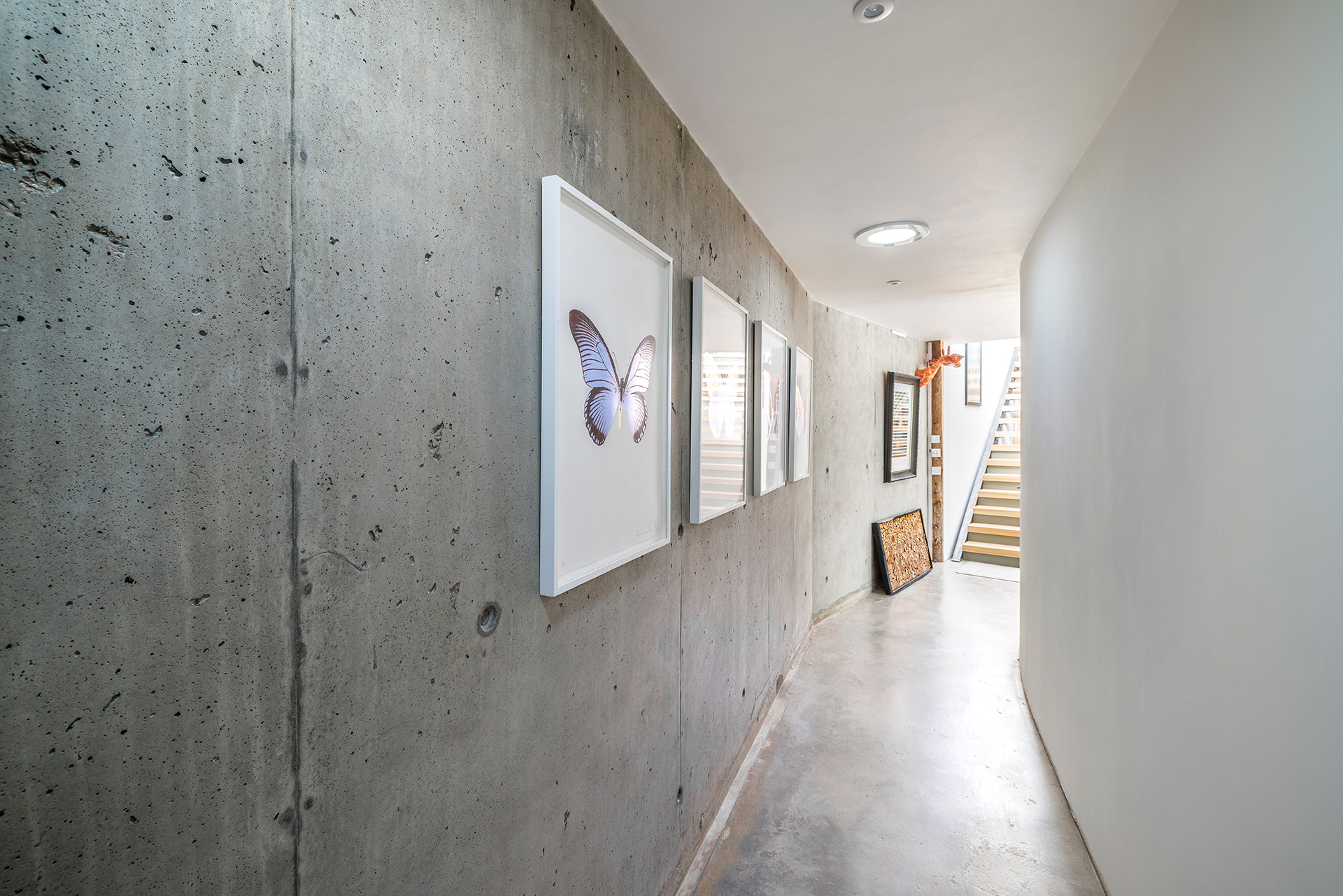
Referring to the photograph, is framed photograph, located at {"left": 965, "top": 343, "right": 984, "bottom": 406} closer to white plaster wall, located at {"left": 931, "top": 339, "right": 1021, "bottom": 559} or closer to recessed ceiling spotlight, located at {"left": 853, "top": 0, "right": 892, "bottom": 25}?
white plaster wall, located at {"left": 931, "top": 339, "right": 1021, "bottom": 559}

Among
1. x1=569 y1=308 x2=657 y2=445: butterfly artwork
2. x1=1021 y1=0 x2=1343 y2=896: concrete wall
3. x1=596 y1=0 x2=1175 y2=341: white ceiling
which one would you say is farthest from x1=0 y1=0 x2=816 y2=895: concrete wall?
x1=1021 y1=0 x2=1343 y2=896: concrete wall

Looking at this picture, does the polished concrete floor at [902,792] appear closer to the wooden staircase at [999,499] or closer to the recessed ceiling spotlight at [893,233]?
the recessed ceiling spotlight at [893,233]

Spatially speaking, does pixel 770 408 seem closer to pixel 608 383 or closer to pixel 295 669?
pixel 608 383

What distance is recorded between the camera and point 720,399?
6.68ft

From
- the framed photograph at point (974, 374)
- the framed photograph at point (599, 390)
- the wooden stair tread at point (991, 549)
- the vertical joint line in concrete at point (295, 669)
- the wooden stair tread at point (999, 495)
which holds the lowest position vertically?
the wooden stair tread at point (991, 549)

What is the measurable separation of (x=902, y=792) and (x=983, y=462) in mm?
6049

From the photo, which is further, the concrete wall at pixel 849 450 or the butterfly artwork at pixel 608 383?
the concrete wall at pixel 849 450

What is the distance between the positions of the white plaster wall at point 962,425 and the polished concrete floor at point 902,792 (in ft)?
10.3

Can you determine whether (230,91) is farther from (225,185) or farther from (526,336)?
(526,336)

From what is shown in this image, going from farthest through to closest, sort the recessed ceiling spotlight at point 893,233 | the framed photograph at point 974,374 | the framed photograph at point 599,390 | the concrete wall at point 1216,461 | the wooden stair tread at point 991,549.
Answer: the framed photograph at point 974,374, the wooden stair tread at point 991,549, the recessed ceiling spotlight at point 893,233, the framed photograph at point 599,390, the concrete wall at point 1216,461

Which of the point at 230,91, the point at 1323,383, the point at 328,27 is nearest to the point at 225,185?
the point at 230,91

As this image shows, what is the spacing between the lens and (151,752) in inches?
21.2

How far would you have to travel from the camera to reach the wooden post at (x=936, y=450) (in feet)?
20.9

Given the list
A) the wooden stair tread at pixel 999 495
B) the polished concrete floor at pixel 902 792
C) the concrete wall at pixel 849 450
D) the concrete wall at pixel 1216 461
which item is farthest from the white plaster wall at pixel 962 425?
the concrete wall at pixel 1216 461
